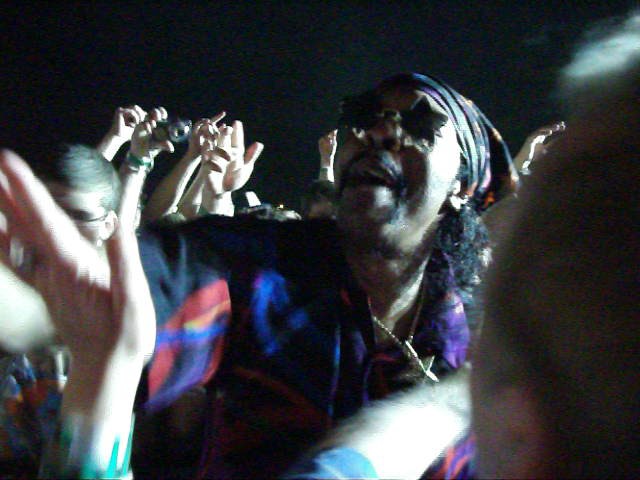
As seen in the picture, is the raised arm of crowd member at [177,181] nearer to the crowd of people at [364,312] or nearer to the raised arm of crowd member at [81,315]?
the crowd of people at [364,312]

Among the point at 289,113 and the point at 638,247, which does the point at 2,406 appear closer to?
the point at 638,247

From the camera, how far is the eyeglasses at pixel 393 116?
4.48ft

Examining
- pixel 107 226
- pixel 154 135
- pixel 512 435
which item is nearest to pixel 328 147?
pixel 154 135

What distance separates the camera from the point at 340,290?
1.17 meters

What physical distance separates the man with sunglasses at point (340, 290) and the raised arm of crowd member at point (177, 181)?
0.95 metres

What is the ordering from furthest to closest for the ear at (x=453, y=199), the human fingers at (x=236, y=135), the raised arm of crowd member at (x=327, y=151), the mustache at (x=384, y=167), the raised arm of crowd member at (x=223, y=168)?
the raised arm of crowd member at (x=327, y=151), the human fingers at (x=236, y=135), the raised arm of crowd member at (x=223, y=168), the ear at (x=453, y=199), the mustache at (x=384, y=167)

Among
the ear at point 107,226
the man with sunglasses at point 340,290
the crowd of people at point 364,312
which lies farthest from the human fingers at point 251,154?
the ear at point 107,226

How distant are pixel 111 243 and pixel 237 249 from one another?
42cm

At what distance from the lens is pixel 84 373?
63 centimetres

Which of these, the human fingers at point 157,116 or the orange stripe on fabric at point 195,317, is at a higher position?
the human fingers at point 157,116

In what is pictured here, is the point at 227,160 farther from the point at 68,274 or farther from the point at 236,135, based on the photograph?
the point at 68,274

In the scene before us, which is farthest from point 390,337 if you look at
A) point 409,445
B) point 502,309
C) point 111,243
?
point 502,309

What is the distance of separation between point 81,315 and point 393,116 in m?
0.94

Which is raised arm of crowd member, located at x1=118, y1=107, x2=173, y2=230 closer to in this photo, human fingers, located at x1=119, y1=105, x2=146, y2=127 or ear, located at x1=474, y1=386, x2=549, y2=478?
human fingers, located at x1=119, y1=105, x2=146, y2=127
